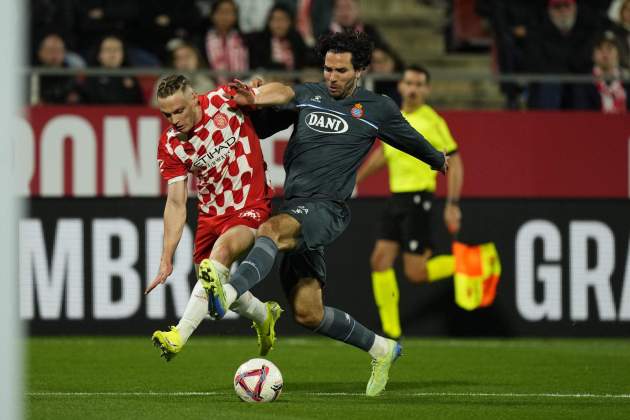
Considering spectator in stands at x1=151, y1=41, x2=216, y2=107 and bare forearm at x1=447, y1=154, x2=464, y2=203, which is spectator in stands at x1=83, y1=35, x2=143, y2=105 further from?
bare forearm at x1=447, y1=154, x2=464, y2=203

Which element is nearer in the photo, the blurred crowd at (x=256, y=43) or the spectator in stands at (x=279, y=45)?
the blurred crowd at (x=256, y=43)

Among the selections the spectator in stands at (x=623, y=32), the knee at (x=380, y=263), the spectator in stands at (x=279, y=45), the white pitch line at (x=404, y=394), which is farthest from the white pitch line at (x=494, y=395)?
the spectator in stands at (x=623, y=32)

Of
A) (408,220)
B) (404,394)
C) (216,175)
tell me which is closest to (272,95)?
(216,175)

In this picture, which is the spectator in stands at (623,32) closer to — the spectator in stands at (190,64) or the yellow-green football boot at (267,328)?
the spectator in stands at (190,64)

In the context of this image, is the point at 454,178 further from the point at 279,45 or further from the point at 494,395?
the point at 494,395

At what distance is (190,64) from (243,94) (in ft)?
20.5

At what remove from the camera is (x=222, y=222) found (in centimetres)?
827

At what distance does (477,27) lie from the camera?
1798 cm

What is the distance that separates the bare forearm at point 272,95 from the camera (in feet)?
25.9

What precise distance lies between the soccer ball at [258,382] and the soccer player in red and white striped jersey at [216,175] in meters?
0.60

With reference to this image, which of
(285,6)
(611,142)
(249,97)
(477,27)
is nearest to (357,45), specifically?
(249,97)

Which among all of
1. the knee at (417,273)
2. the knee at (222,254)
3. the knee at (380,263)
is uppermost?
the knee at (222,254)

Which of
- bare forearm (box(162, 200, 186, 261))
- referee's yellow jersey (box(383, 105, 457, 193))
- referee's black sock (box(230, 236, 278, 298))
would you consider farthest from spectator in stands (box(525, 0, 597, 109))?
referee's black sock (box(230, 236, 278, 298))

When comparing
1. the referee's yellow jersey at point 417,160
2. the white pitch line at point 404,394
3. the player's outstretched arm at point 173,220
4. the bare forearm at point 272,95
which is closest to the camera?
the player's outstretched arm at point 173,220
